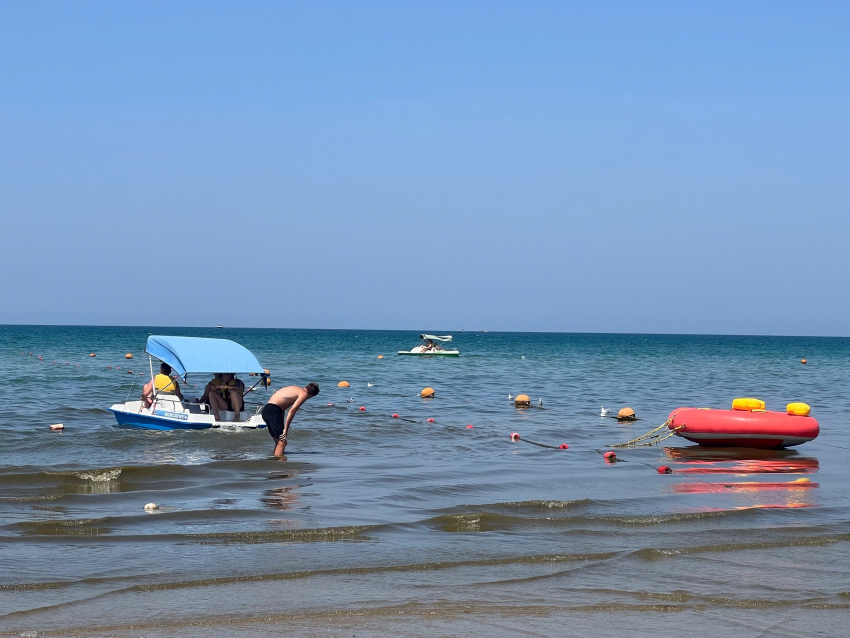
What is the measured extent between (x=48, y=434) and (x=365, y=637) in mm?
16244

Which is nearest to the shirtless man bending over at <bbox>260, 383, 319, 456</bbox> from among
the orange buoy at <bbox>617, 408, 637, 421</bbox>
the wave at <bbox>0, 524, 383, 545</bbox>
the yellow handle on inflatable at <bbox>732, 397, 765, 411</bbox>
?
the wave at <bbox>0, 524, 383, 545</bbox>

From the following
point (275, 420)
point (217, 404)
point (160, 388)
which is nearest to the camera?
point (275, 420)

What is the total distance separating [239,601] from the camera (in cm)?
765

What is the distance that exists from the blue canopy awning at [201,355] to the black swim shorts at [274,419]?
8.43ft

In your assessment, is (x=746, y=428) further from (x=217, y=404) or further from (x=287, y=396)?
(x=217, y=404)

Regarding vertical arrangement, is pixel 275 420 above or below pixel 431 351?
above

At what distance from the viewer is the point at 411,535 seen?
10.6m

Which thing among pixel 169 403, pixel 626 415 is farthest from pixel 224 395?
pixel 626 415

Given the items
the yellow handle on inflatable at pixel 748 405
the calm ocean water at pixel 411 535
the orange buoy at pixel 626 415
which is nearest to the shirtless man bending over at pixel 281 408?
the calm ocean water at pixel 411 535

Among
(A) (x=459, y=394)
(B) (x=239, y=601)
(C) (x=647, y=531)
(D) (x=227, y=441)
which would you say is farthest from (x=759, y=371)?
(B) (x=239, y=601)

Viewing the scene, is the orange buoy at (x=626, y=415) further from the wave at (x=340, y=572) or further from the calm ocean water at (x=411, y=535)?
the wave at (x=340, y=572)

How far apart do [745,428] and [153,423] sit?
13.8 metres

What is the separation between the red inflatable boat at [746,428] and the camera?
1984 cm

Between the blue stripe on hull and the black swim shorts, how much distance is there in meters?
3.22
